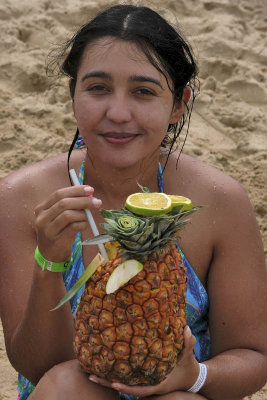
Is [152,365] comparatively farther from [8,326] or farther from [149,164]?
[149,164]

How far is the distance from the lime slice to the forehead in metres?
0.71

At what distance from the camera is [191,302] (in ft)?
8.17

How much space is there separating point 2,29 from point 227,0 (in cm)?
172

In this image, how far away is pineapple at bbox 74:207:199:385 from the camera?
185 cm

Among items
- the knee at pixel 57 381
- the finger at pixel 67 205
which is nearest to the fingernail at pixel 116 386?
the knee at pixel 57 381

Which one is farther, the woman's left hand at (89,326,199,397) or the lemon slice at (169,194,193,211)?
the woman's left hand at (89,326,199,397)

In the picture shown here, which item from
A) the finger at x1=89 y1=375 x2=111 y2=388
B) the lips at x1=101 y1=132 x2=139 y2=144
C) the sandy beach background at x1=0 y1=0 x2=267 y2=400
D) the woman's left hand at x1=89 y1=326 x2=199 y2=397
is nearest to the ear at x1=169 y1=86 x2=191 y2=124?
the lips at x1=101 y1=132 x2=139 y2=144

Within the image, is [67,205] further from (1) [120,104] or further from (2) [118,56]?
(2) [118,56]

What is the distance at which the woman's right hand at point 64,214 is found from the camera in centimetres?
189

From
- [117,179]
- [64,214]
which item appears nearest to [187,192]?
[117,179]

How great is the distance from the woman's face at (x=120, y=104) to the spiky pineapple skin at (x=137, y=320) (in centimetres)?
48

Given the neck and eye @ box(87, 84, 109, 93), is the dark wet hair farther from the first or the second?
the neck

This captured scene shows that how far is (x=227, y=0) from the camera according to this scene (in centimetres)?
540

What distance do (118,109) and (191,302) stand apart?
2.41 ft
